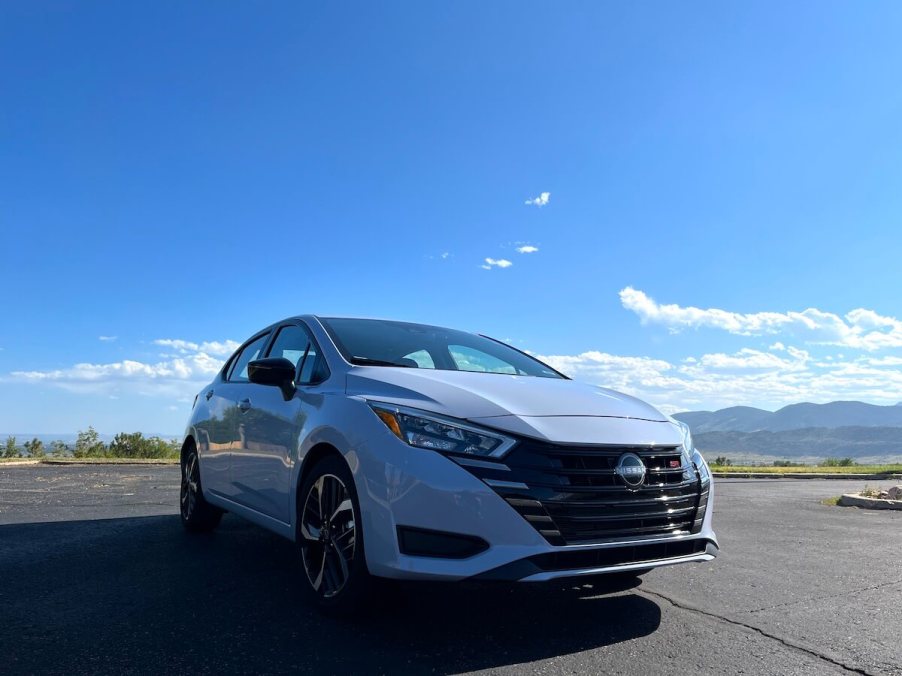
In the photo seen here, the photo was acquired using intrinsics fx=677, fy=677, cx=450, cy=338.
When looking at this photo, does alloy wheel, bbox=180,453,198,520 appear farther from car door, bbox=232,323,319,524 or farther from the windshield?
the windshield

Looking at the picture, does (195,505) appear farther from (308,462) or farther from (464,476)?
(464,476)

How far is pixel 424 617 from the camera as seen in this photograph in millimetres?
3453

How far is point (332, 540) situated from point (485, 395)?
3.57ft

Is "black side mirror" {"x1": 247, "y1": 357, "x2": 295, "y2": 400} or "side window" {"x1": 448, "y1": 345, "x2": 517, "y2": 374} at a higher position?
"side window" {"x1": 448, "y1": 345, "x2": 517, "y2": 374}

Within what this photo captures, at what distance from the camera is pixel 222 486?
525 centimetres

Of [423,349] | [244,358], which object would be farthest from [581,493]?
[244,358]

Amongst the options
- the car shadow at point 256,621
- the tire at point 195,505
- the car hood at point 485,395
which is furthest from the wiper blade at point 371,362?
the tire at point 195,505

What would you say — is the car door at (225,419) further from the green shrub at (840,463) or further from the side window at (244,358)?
the green shrub at (840,463)

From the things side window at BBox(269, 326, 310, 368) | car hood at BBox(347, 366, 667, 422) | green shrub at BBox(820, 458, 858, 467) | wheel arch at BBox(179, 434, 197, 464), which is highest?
side window at BBox(269, 326, 310, 368)

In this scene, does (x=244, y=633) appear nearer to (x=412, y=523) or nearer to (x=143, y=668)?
(x=143, y=668)

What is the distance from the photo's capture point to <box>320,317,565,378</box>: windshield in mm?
4258

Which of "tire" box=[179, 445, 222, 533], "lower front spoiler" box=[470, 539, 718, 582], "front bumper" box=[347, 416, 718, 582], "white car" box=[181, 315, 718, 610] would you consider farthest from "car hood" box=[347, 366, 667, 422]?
"tire" box=[179, 445, 222, 533]

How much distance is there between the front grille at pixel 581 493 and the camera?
2889 millimetres

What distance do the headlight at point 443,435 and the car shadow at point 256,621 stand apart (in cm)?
81
